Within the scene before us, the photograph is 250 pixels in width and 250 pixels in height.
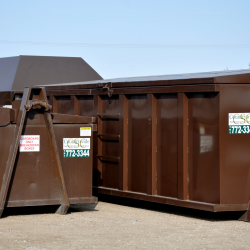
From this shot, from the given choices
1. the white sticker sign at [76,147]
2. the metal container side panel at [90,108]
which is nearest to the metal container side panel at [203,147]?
the white sticker sign at [76,147]

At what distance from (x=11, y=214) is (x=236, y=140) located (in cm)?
380

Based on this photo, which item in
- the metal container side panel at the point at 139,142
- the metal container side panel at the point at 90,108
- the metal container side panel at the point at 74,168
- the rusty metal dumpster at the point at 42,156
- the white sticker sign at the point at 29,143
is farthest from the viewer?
the metal container side panel at the point at 90,108

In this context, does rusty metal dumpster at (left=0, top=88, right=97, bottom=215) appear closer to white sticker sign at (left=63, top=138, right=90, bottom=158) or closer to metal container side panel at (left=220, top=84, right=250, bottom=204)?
white sticker sign at (left=63, top=138, right=90, bottom=158)

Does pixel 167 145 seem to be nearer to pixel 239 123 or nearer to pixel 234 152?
pixel 234 152

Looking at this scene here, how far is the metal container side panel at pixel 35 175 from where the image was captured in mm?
7086

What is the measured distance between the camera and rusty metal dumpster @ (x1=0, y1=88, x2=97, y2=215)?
7.00m

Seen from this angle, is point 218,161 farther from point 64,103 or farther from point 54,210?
point 64,103

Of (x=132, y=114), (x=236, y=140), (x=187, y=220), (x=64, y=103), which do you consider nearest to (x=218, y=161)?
(x=236, y=140)

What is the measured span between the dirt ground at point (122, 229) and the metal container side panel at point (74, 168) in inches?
15.3

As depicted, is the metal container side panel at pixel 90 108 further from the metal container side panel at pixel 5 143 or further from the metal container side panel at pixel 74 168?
the metal container side panel at pixel 5 143

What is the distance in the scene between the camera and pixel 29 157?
7.14 m

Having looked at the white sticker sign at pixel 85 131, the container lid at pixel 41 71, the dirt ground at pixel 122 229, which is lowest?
the dirt ground at pixel 122 229

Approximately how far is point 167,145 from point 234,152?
A: 1156 mm

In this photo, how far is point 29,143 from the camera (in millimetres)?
7137
